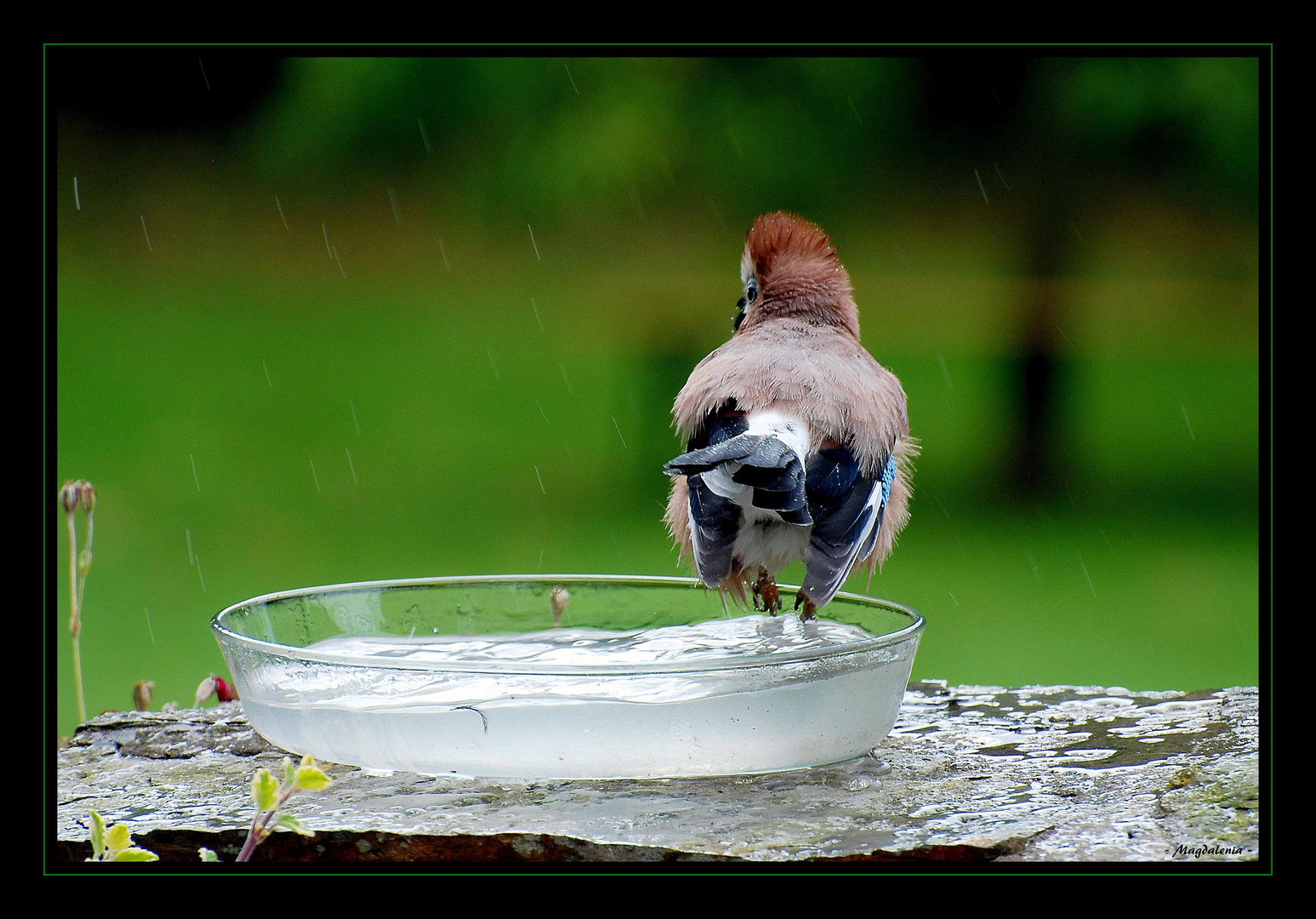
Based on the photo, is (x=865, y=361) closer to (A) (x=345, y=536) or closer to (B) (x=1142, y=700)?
(B) (x=1142, y=700)

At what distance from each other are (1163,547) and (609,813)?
529 cm

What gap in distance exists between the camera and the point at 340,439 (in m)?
6.33

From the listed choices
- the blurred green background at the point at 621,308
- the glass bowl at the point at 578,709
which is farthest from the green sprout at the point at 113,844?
the blurred green background at the point at 621,308

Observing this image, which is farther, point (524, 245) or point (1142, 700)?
point (524, 245)

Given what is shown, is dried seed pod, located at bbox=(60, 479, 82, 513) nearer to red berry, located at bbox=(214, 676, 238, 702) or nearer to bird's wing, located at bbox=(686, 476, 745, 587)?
red berry, located at bbox=(214, 676, 238, 702)

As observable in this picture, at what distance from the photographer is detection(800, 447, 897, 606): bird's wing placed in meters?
1.73

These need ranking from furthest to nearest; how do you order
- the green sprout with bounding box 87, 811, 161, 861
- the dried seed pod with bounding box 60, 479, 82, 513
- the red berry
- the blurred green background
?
1. the blurred green background
2. the red berry
3. the dried seed pod with bounding box 60, 479, 82, 513
4. the green sprout with bounding box 87, 811, 161, 861

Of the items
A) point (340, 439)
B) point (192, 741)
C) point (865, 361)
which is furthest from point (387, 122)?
point (192, 741)

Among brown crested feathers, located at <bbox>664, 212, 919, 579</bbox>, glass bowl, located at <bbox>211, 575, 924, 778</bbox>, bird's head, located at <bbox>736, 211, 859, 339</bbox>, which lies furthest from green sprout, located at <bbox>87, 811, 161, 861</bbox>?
bird's head, located at <bbox>736, 211, 859, 339</bbox>

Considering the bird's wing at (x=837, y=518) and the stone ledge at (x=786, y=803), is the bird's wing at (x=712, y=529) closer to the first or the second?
the bird's wing at (x=837, y=518)

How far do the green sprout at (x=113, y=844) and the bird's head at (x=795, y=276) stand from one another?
150 cm

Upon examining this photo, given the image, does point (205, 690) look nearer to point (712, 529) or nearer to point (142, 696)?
point (142, 696)

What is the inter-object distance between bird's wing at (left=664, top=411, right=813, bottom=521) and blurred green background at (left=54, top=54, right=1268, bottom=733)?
3.12 m

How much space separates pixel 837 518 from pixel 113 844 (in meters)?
1.09
